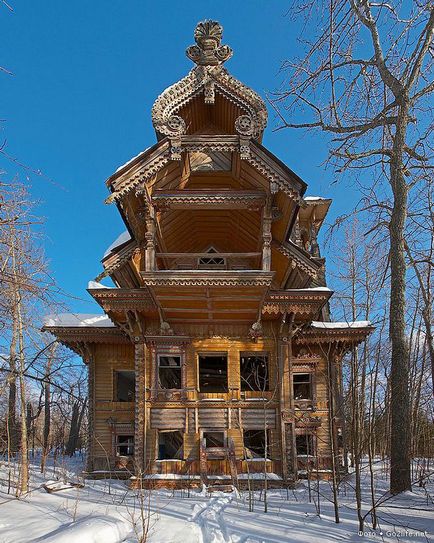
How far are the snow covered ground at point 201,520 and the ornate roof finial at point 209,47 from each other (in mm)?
12338

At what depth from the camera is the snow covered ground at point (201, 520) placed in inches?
287

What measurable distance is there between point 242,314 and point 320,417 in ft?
19.4

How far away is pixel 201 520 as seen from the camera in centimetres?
873

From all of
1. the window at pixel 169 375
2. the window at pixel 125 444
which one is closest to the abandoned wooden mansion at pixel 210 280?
the window at pixel 125 444

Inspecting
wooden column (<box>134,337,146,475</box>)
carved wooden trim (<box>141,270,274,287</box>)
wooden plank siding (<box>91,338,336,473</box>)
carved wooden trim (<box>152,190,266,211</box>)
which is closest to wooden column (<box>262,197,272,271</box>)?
carved wooden trim (<box>152,190,266,211</box>)

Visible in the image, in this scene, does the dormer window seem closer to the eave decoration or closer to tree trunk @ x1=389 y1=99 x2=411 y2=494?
the eave decoration

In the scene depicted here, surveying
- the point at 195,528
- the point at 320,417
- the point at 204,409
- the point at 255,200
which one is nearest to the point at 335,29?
the point at 255,200

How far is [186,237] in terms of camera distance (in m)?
18.0

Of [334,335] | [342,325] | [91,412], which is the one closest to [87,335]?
[91,412]

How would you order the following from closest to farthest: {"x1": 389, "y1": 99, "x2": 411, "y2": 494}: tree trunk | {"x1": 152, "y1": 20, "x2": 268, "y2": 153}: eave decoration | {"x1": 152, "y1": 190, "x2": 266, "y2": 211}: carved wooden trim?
{"x1": 389, "y1": 99, "x2": 411, "y2": 494}: tree trunk < {"x1": 152, "y1": 190, "x2": 266, "y2": 211}: carved wooden trim < {"x1": 152, "y1": 20, "x2": 268, "y2": 153}: eave decoration

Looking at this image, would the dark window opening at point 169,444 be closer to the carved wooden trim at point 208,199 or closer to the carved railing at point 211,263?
the carved railing at point 211,263

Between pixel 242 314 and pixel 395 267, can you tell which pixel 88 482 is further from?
pixel 395 267

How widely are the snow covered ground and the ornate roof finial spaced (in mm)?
12338

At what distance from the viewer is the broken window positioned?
890 inches
